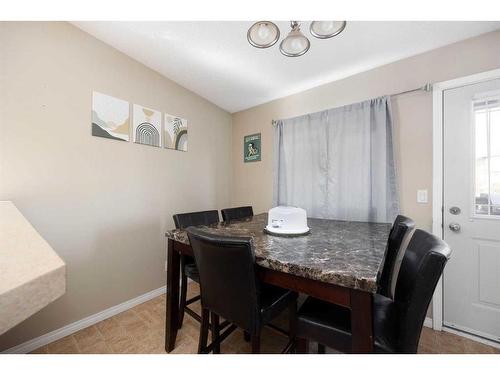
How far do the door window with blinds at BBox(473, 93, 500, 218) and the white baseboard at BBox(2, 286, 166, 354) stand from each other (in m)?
3.01

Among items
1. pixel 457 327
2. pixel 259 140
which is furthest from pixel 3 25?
pixel 457 327

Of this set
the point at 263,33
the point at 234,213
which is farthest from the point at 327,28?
the point at 234,213

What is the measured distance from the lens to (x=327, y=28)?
1.13 meters

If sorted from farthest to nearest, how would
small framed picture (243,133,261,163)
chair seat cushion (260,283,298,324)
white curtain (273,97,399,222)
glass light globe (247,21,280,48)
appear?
small framed picture (243,133,261,163), white curtain (273,97,399,222), glass light globe (247,21,280,48), chair seat cushion (260,283,298,324)

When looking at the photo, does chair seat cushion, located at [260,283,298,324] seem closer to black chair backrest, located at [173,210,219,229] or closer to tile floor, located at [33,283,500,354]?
tile floor, located at [33,283,500,354]

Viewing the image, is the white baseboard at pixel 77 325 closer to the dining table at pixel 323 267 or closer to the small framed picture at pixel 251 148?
the dining table at pixel 323 267

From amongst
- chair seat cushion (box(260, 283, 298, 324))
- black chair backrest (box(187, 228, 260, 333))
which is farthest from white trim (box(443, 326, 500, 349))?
black chair backrest (box(187, 228, 260, 333))

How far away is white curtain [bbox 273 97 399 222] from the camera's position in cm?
191

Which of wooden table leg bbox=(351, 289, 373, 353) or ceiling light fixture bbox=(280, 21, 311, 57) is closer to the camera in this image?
wooden table leg bbox=(351, 289, 373, 353)

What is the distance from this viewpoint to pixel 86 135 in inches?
69.9

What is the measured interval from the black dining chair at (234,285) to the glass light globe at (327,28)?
1154mm

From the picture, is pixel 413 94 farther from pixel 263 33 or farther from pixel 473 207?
pixel 263 33

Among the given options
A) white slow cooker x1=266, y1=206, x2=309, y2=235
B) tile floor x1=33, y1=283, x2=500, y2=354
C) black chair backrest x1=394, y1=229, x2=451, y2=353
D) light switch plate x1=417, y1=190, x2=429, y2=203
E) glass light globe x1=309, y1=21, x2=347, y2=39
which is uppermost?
glass light globe x1=309, y1=21, x2=347, y2=39

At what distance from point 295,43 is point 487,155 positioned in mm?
1638
